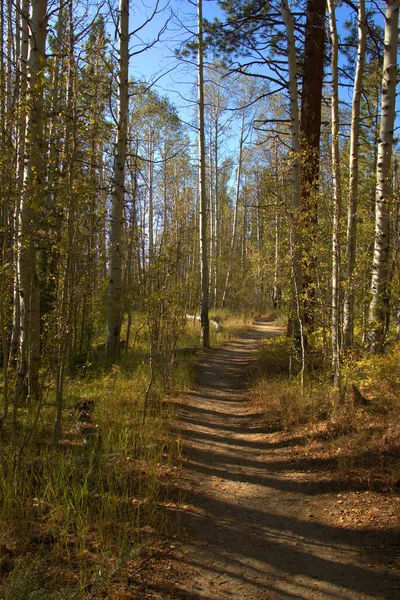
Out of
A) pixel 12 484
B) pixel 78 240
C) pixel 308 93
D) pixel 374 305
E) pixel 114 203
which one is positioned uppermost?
pixel 308 93

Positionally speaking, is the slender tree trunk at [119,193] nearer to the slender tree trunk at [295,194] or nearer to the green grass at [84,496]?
the green grass at [84,496]

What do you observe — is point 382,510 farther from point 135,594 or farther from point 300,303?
point 300,303

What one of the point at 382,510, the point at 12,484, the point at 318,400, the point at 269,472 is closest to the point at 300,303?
the point at 318,400

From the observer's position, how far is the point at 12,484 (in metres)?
3.26

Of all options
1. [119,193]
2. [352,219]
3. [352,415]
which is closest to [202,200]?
[119,193]

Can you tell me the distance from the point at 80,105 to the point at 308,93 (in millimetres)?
6853

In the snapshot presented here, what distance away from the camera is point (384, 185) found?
20.7ft

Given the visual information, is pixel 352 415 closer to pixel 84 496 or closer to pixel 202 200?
pixel 84 496

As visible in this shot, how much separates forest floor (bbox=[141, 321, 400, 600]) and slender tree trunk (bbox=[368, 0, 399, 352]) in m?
2.22

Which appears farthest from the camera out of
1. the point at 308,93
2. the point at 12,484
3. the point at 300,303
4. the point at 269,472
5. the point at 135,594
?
the point at 308,93

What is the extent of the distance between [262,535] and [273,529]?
13cm

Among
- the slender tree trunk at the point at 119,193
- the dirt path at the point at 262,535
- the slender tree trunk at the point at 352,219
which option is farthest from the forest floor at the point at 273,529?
the slender tree trunk at the point at 119,193

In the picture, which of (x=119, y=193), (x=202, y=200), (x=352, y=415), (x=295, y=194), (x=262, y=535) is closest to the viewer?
(x=262, y=535)

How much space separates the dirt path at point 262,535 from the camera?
254 centimetres
